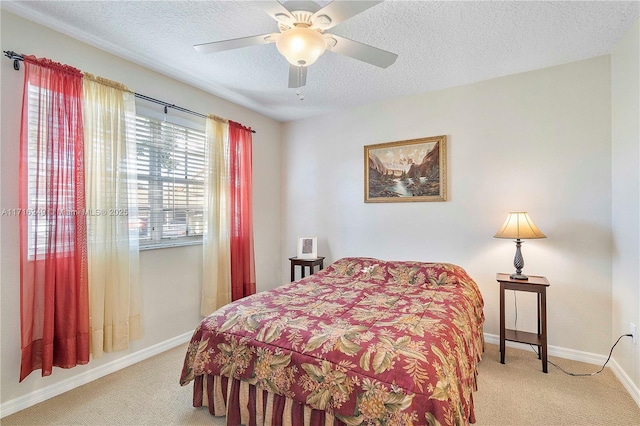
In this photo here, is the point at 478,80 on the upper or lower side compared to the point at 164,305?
upper

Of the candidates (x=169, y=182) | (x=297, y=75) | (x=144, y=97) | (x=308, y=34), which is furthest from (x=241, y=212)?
(x=308, y=34)

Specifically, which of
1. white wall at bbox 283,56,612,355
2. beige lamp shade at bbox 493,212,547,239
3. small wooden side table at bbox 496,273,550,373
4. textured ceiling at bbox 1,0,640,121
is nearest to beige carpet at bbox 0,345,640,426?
small wooden side table at bbox 496,273,550,373

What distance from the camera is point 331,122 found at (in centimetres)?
387

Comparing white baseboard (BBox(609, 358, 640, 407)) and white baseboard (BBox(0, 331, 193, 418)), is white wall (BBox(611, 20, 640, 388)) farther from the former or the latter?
white baseboard (BBox(0, 331, 193, 418))

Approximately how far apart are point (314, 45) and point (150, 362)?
2.83m

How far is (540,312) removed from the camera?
8.25 feet

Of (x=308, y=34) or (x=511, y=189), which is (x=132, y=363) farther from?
(x=511, y=189)

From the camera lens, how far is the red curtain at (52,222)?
1.94 metres

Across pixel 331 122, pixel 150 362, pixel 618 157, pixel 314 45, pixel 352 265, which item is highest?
pixel 331 122

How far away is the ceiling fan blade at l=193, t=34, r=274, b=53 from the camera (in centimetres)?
168

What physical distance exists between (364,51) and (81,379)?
121 inches

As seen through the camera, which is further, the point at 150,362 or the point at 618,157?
the point at 150,362

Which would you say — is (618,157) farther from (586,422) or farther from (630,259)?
(586,422)

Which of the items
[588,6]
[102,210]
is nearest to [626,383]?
[588,6]
